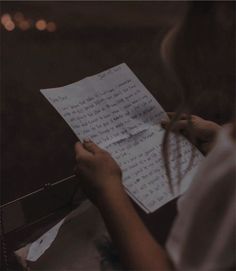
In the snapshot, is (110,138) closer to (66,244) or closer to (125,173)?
(125,173)

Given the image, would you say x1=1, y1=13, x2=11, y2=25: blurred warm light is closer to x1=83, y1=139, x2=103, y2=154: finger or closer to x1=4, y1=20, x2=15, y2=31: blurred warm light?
x1=4, y1=20, x2=15, y2=31: blurred warm light

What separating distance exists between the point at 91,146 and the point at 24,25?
1.11m

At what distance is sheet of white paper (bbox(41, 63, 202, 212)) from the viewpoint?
0.77 metres

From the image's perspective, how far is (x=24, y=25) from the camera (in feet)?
5.84

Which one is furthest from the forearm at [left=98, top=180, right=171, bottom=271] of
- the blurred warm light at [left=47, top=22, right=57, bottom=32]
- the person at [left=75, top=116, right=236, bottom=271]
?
the blurred warm light at [left=47, top=22, right=57, bottom=32]

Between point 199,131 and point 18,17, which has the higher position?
point 18,17

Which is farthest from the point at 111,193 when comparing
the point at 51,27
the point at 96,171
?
the point at 51,27

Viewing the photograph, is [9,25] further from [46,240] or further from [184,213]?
[184,213]

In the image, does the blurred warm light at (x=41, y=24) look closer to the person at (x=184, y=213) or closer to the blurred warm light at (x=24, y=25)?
the blurred warm light at (x=24, y=25)

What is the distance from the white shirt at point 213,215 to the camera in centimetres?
49

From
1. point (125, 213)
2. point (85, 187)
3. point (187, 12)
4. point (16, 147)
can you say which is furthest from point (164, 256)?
point (16, 147)

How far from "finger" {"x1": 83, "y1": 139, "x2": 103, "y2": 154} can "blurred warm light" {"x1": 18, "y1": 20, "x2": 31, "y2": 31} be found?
3.52ft

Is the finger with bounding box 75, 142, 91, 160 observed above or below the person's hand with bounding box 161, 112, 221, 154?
above

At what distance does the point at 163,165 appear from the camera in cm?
80
